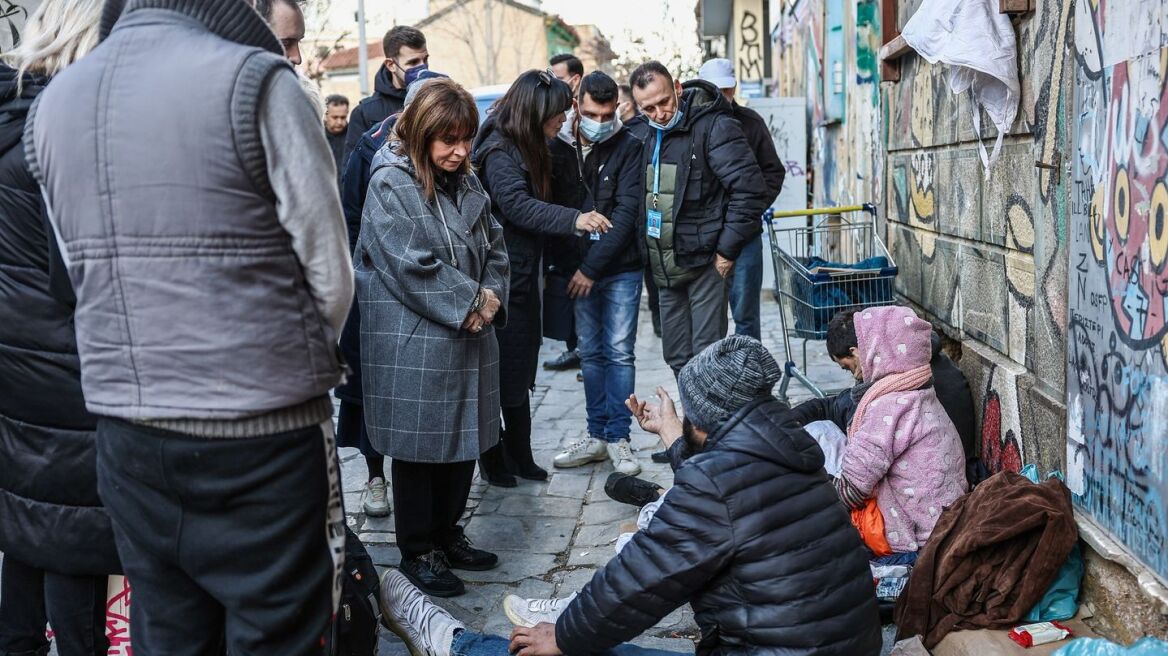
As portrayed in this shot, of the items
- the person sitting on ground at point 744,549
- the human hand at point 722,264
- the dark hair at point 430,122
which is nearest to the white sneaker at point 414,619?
the person sitting on ground at point 744,549

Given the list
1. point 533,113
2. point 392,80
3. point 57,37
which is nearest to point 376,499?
point 533,113

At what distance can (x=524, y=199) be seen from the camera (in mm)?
5004

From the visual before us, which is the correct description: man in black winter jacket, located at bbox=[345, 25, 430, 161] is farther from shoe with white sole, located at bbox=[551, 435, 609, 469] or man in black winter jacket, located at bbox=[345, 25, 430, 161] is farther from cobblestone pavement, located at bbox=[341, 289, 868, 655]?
shoe with white sole, located at bbox=[551, 435, 609, 469]

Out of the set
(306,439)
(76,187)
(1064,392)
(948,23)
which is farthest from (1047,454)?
(76,187)

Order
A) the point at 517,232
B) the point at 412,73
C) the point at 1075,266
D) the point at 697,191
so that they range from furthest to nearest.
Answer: the point at 697,191, the point at 412,73, the point at 517,232, the point at 1075,266

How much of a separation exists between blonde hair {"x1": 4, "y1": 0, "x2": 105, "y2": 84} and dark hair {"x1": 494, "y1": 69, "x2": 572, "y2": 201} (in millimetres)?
2609

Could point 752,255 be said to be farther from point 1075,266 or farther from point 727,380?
point 727,380

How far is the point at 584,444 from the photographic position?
5.79 m

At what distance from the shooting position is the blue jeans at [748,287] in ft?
21.3

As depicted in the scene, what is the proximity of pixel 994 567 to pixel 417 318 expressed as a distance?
2.06 metres

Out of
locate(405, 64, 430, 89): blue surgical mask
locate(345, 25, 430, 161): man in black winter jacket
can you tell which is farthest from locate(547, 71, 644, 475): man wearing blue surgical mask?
locate(345, 25, 430, 161): man in black winter jacket

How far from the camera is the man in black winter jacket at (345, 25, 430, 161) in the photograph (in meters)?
5.39

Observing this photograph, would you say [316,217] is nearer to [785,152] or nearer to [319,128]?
[319,128]

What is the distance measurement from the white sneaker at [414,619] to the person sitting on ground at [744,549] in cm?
72
